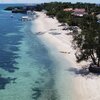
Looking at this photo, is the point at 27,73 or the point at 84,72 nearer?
the point at 84,72

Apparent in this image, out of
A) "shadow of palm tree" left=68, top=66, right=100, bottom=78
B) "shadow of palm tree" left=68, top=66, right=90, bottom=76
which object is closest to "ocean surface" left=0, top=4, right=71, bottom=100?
"shadow of palm tree" left=68, top=66, right=90, bottom=76

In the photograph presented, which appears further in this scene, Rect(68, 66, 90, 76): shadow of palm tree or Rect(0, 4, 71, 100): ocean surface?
Rect(68, 66, 90, 76): shadow of palm tree

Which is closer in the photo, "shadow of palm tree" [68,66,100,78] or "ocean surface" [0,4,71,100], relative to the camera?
"ocean surface" [0,4,71,100]

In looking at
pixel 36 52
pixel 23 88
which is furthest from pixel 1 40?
pixel 23 88

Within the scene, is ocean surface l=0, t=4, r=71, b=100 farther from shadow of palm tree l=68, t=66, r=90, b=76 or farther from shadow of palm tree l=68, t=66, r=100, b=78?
shadow of palm tree l=68, t=66, r=100, b=78

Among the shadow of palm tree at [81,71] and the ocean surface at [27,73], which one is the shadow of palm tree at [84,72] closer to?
the shadow of palm tree at [81,71]

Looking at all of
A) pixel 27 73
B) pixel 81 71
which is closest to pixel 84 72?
pixel 81 71

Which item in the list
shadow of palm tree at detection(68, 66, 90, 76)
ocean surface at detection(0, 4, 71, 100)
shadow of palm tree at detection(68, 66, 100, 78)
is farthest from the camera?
shadow of palm tree at detection(68, 66, 90, 76)

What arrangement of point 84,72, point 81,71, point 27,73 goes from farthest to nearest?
point 27,73 → point 81,71 → point 84,72

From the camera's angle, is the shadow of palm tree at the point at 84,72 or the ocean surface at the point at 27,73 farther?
the shadow of palm tree at the point at 84,72

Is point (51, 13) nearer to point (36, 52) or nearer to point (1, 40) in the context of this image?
point (1, 40)

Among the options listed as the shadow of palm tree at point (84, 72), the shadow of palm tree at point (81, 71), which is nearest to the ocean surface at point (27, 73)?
the shadow of palm tree at point (81, 71)

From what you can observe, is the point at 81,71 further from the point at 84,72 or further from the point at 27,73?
the point at 27,73

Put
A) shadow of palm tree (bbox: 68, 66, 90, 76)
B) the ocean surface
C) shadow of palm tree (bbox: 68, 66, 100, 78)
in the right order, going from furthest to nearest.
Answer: shadow of palm tree (bbox: 68, 66, 90, 76) < shadow of palm tree (bbox: 68, 66, 100, 78) < the ocean surface
